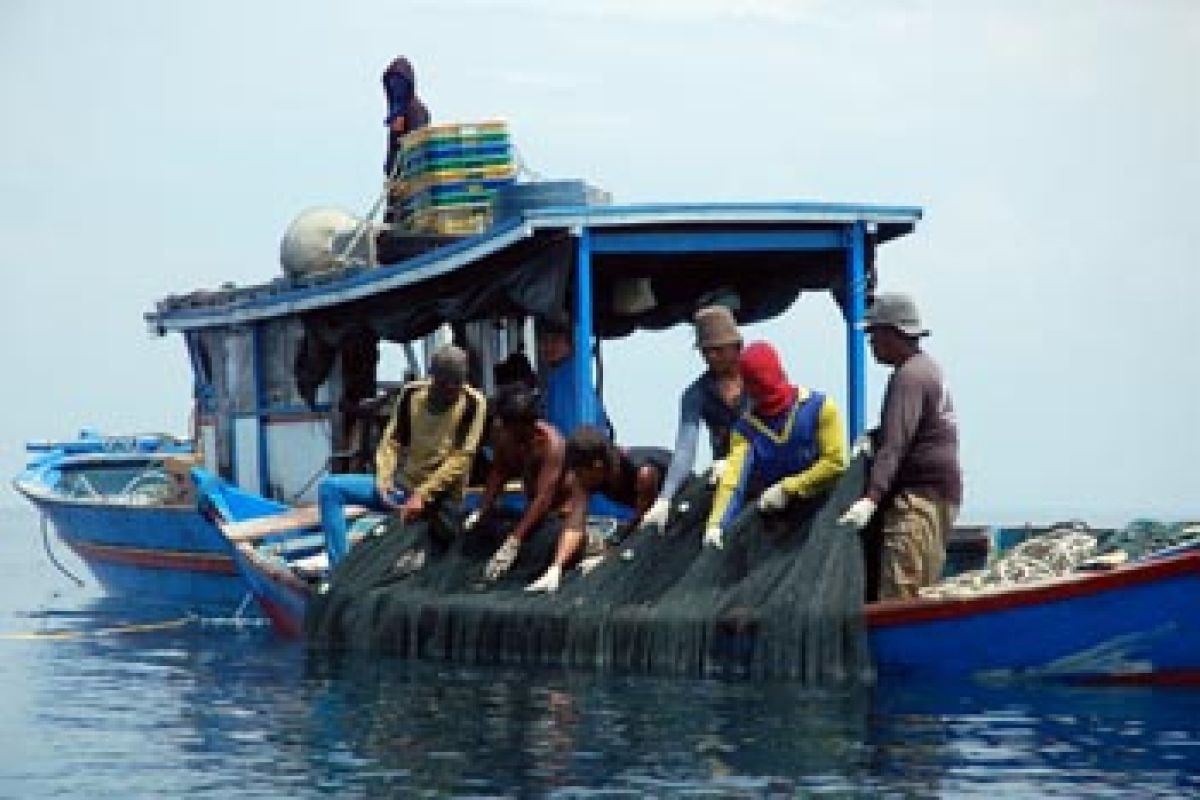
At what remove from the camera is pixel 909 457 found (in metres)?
13.4

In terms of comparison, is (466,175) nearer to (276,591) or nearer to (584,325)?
(584,325)

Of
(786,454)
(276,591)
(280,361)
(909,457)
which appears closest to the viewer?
Answer: (909,457)

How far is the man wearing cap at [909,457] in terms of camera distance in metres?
13.1

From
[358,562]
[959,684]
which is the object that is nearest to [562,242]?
[358,562]

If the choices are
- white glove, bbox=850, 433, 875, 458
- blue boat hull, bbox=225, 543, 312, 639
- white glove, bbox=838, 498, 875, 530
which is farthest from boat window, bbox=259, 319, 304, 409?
white glove, bbox=838, 498, 875, 530

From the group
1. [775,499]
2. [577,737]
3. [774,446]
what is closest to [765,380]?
[774,446]

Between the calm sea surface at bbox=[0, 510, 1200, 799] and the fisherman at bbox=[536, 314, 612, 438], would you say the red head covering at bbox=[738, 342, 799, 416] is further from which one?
the fisherman at bbox=[536, 314, 612, 438]

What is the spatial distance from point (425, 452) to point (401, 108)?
7.17 meters

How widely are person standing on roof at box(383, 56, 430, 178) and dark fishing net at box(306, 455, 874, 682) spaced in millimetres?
7028

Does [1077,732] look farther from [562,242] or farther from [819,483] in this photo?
[562,242]

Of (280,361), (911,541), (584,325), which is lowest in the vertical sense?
(911,541)

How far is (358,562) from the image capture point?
53.6 ft

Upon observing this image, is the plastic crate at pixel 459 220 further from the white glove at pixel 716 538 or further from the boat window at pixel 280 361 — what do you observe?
the white glove at pixel 716 538

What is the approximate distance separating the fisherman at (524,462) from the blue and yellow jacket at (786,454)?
1.52m
